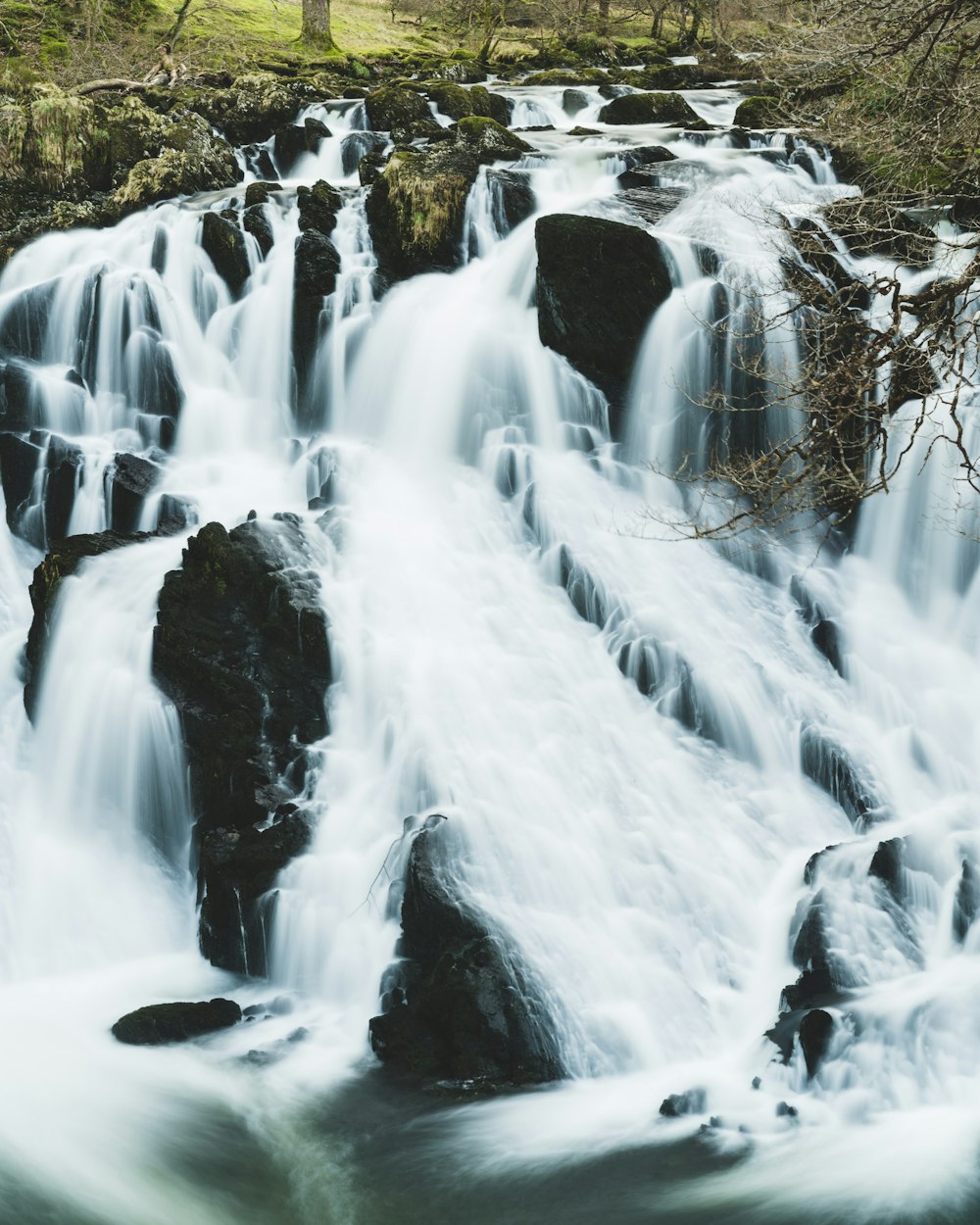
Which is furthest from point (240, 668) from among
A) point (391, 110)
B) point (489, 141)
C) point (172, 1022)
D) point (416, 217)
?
point (391, 110)

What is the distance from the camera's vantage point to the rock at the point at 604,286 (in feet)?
35.8

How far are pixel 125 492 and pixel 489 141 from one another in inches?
310

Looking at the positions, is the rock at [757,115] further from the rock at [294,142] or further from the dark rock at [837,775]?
the dark rock at [837,775]

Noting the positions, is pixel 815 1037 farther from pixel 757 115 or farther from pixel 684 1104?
pixel 757 115

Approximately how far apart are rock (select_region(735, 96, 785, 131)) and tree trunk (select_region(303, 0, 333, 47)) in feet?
38.3

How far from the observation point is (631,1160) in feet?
17.5

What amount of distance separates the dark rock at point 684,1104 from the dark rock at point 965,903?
2.07 metres

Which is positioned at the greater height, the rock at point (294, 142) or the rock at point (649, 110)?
the rock at point (649, 110)

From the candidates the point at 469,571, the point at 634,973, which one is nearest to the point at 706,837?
the point at 634,973

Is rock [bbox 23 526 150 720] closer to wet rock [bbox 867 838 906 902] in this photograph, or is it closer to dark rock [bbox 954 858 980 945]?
wet rock [bbox 867 838 906 902]

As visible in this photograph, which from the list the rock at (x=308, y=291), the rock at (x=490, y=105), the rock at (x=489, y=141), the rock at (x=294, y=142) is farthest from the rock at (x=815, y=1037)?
the rock at (x=490, y=105)

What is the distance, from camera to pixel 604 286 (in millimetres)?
10961

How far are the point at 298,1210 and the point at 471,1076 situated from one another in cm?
125

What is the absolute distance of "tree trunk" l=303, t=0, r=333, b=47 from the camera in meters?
24.4
